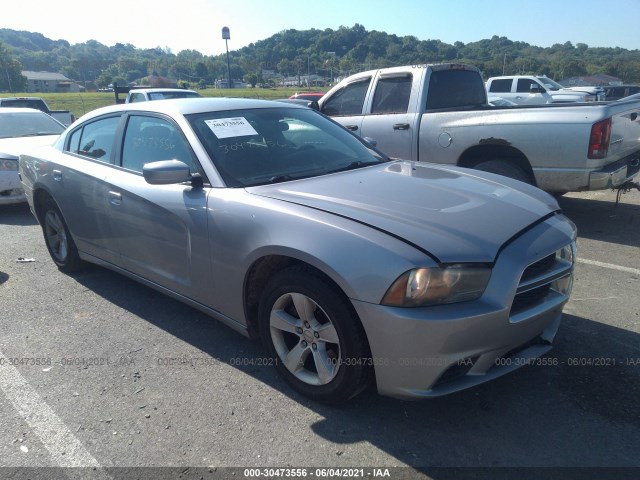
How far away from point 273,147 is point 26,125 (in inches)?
284

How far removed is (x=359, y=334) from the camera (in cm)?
250

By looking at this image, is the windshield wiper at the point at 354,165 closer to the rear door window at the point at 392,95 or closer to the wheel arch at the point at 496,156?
the wheel arch at the point at 496,156

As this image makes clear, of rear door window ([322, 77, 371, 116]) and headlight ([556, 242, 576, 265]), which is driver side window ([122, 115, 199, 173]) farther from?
rear door window ([322, 77, 371, 116])

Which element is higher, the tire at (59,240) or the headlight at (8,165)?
the headlight at (8,165)

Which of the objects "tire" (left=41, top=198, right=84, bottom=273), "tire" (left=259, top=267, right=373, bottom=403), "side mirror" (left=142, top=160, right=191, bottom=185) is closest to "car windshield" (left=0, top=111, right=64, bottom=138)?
"tire" (left=41, top=198, right=84, bottom=273)

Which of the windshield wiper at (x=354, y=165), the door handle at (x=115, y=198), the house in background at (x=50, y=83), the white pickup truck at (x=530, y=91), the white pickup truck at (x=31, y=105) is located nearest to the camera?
the windshield wiper at (x=354, y=165)

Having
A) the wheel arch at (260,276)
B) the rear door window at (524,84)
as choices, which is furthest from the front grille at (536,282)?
the rear door window at (524,84)

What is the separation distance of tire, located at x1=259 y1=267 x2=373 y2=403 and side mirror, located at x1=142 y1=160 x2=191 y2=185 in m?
0.89

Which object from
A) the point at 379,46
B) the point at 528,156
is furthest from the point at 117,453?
the point at 379,46

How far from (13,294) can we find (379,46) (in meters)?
38.0

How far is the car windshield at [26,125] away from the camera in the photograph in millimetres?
8648

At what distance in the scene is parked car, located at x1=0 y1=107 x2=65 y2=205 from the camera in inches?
292

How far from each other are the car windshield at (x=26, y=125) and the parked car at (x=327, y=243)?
5.43 m

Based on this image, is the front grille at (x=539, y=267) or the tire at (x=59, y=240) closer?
the front grille at (x=539, y=267)
